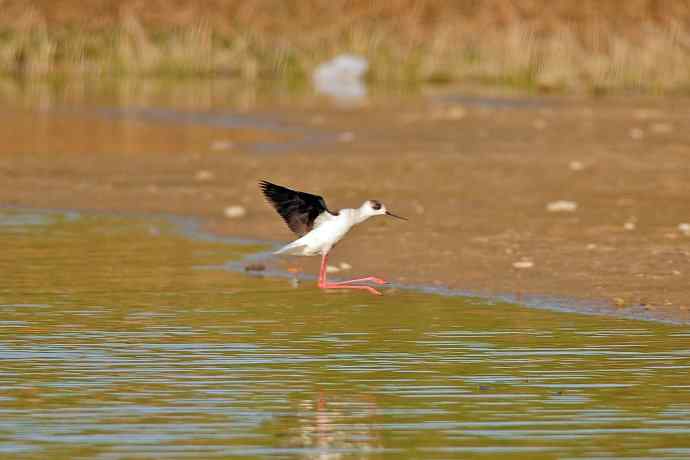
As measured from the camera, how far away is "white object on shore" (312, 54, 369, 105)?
1330 inches

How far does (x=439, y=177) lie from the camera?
58.7 feet

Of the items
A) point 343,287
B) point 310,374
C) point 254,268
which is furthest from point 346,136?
point 310,374

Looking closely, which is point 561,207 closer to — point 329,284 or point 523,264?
point 523,264

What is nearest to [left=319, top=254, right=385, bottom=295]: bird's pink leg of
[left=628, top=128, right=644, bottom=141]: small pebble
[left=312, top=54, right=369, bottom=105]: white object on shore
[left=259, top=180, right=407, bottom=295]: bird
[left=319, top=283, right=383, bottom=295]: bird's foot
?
[left=319, top=283, right=383, bottom=295]: bird's foot

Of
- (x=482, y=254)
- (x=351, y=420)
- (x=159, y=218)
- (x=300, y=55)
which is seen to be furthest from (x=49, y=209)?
(x=300, y=55)

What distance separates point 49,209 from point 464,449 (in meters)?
9.68

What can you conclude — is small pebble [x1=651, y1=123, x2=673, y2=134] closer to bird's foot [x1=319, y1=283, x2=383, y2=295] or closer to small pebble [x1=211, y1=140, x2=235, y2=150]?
small pebble [x1=211, y1=140, x2=235, y2=150]

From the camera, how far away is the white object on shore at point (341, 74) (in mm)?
33781

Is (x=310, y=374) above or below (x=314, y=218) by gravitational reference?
below

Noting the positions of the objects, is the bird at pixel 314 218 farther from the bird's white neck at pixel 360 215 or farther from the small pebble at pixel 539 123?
the small pebble at pixel 539 123

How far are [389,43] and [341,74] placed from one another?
3968 mm

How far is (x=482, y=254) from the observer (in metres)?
12.8

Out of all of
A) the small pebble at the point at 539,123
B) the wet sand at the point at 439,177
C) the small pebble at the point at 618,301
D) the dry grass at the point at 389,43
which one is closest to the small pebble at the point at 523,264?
the wet sand at the point at 439,177

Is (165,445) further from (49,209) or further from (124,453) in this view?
(49,209)
